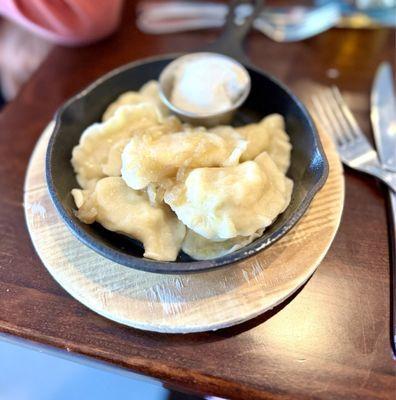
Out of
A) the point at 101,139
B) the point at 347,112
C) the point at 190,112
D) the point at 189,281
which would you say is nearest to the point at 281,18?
the point at 347,112

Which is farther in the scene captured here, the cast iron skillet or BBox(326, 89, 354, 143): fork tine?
BBox(326, 89, 354, 143): fork tine

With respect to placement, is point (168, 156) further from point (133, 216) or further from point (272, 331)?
point (272, 331)

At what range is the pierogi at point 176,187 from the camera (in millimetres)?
647

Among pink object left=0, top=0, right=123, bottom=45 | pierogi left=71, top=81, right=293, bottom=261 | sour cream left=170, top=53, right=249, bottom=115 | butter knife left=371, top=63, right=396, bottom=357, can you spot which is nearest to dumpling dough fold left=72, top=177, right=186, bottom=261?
pierogi left=71, top=81, right=293, bottom=261

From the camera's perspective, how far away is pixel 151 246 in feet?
2.21

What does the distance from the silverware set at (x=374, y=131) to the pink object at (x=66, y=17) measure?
19.9 inches

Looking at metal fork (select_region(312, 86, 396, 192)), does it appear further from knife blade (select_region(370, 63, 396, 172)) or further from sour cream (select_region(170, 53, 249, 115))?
sour cream (select_region(170, 53, 249, 115))

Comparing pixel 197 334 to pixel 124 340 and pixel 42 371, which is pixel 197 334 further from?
pixel 42 371

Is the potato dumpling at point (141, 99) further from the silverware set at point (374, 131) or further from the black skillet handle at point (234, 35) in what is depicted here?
the silverware set at point (374, 131)

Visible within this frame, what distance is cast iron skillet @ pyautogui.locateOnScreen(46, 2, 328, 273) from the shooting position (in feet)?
1.98

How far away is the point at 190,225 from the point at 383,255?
1.03 ft

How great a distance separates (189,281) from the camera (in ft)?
2.19

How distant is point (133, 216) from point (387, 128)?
1.70 feet

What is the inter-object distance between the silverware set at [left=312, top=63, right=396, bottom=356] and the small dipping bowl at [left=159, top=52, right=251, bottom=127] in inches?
7.1
